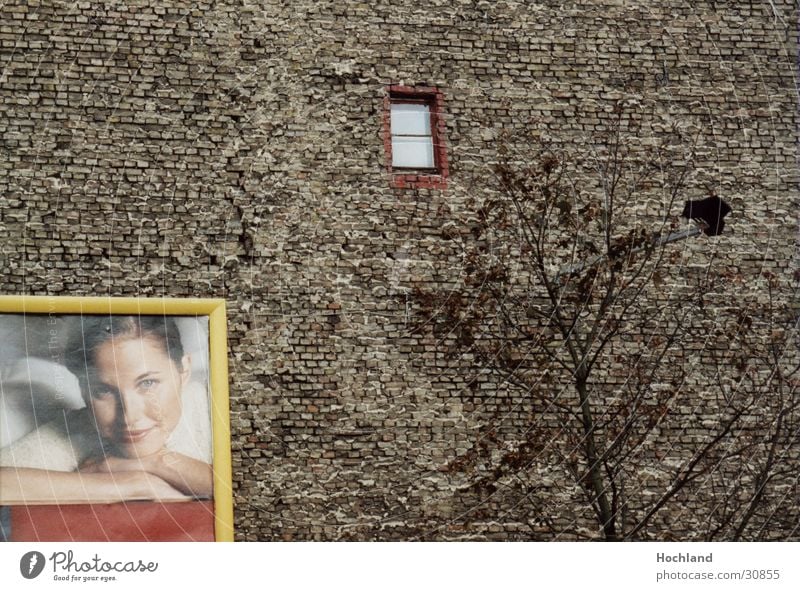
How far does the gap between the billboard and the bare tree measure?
84.0 inches

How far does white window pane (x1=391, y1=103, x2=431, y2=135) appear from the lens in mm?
15203

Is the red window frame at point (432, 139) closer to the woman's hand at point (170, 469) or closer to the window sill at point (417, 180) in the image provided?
the window sill at point (417, 180)

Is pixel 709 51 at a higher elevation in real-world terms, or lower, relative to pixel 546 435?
higher

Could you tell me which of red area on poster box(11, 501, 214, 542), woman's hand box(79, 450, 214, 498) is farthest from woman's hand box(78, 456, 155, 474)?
red area on poster box(11, 501, 214, 542)

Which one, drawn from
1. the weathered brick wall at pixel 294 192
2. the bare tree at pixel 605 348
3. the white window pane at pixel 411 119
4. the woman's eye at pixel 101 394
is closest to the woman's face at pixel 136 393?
the woman's eye at pixel 101 394

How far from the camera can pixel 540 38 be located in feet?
51.1

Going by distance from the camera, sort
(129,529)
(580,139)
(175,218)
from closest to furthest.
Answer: (129,529), (175,218), (580,139)

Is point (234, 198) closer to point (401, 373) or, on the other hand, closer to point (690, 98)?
point (401, 373)

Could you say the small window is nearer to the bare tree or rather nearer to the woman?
the bare tree

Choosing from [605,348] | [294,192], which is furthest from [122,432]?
[605,348]

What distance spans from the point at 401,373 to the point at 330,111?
2.53 meters

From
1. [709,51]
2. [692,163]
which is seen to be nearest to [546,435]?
[692,163]

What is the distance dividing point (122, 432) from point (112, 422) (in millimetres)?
119

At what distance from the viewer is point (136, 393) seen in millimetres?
13656
